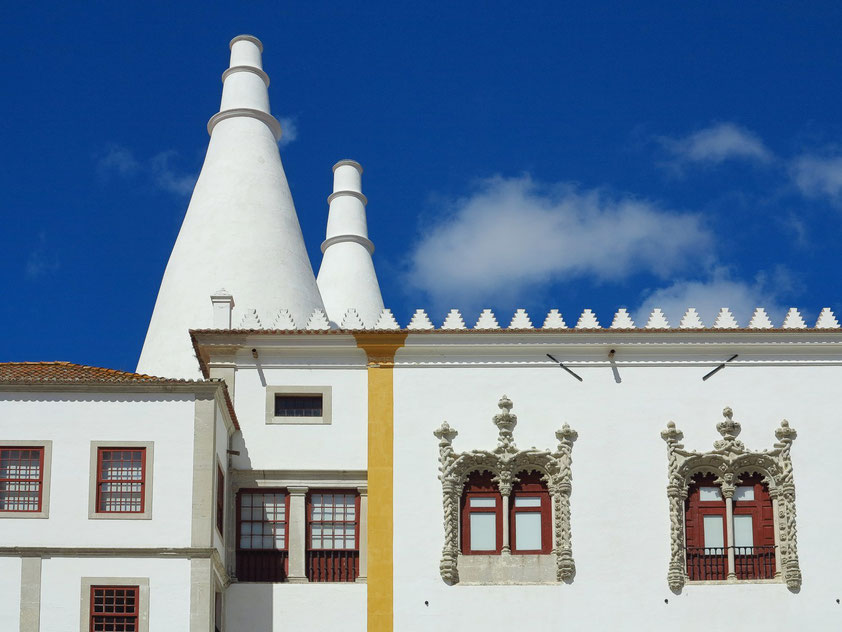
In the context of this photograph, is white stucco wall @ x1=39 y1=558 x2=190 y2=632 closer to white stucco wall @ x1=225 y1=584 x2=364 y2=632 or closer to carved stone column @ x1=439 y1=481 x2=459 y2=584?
white stucco wall @ x1=225 y1=584 x2=364 y2=632

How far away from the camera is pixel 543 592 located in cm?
3822

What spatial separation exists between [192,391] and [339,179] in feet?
87.4

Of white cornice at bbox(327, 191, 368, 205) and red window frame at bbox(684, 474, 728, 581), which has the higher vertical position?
white cornice at bbox(327, 191, 368, 205)

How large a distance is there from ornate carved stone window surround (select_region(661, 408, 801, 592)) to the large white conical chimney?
1413cm

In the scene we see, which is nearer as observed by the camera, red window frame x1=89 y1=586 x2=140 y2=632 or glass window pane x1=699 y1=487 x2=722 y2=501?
red window frame x1=89 y1=586 x2=140 y2=632

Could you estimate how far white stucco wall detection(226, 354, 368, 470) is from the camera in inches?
1547

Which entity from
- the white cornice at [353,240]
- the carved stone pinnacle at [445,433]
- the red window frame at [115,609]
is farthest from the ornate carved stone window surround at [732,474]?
the white cornice at [353,240]

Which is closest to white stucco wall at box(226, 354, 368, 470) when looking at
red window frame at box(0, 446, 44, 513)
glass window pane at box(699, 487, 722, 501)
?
red window frame at box(0, 446, 44, 513)

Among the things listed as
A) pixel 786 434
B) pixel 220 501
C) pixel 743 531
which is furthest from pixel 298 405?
pixel 786 434

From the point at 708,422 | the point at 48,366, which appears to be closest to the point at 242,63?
the point at 48,366

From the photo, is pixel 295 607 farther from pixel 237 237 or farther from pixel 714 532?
pixel 237 237

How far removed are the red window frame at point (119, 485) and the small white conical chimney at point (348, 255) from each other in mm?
22744

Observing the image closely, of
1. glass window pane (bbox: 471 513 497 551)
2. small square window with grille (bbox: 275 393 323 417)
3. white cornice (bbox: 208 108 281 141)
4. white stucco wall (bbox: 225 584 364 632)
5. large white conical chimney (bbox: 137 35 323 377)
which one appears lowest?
white stucco wall (bbox: 225 584 364 632)

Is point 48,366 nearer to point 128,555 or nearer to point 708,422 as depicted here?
point 128,555
